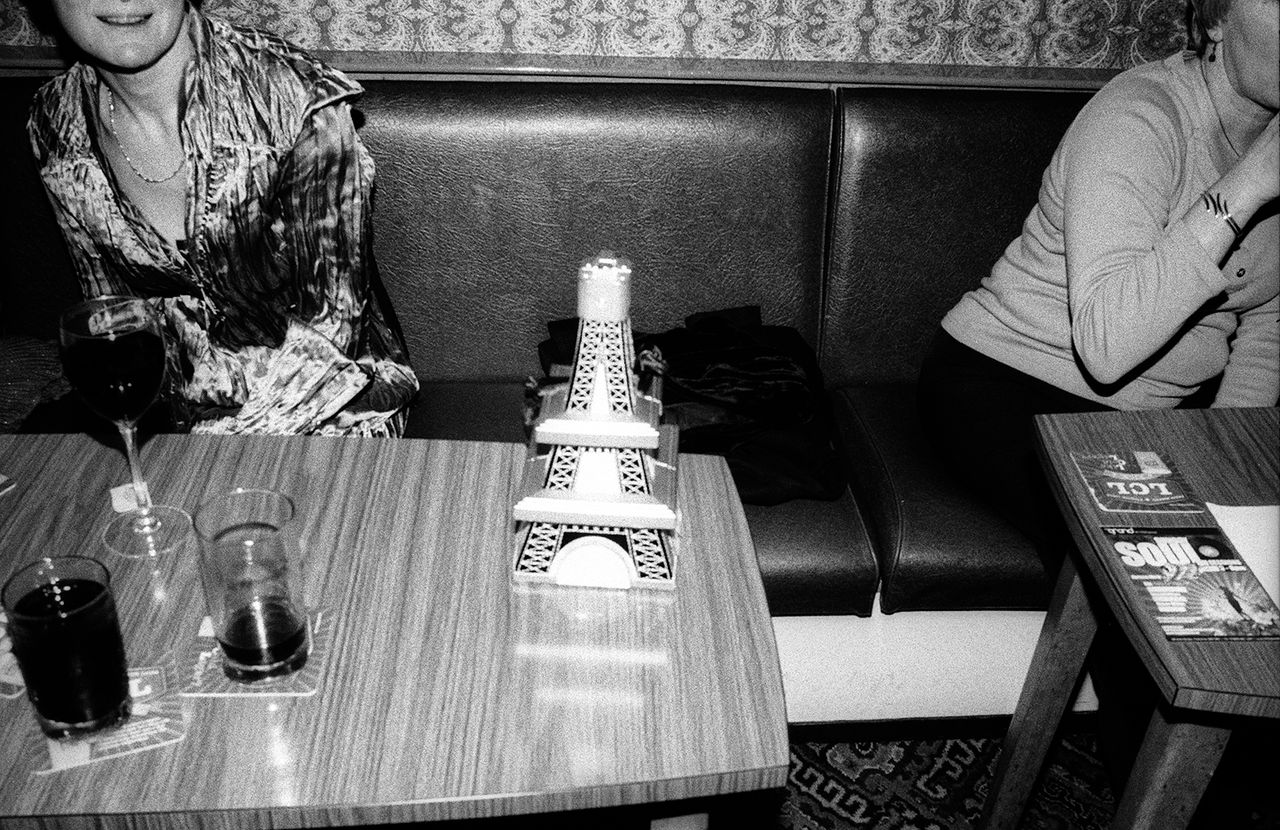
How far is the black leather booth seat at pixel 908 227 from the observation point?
6.31 ft

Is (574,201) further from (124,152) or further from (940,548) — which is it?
(940,548)

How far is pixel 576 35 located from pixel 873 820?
168cm

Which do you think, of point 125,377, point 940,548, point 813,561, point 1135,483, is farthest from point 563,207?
point 1135,483

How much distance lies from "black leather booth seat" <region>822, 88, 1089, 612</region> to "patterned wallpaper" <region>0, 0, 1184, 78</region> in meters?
0.21

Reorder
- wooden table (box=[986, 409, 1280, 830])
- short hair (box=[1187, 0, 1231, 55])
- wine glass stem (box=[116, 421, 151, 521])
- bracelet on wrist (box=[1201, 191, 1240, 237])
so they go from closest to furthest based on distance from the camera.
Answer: wooden table (box=[986, 409, 1280, 830]) < wine glass stem (box=[116, 421, 151, 521]) < bracelet on wrist (box=[1201, 191, 1240, 237]) < short hair (box=[1187, 0, 1231, 55])

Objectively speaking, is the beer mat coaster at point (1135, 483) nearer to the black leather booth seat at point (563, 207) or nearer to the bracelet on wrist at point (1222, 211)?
the bracelet on wrist at point (1222, 211)

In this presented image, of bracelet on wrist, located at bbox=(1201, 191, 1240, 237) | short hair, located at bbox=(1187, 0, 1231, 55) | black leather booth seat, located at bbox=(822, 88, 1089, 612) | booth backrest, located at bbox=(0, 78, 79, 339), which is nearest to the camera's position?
bracelet on wrist, located at bbox=(1201, 191, 1240, 237)

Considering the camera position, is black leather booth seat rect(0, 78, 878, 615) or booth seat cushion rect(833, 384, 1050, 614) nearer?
booth seat cushion rect(833, 384, 1050, 614)

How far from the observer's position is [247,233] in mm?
1587

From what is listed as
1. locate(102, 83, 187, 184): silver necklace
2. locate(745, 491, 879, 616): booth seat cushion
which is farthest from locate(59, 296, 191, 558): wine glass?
locate(745, 491, 879, 616): booth seat cushion

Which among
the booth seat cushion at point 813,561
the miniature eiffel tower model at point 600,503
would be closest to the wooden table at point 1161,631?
the booth seat cushion at point 813,561

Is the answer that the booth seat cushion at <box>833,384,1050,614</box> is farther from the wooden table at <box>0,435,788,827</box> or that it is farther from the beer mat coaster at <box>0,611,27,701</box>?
the beer mat coaster at <box>0,611,27,701</box>

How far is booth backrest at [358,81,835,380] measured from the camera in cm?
187

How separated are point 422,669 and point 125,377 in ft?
1.43
